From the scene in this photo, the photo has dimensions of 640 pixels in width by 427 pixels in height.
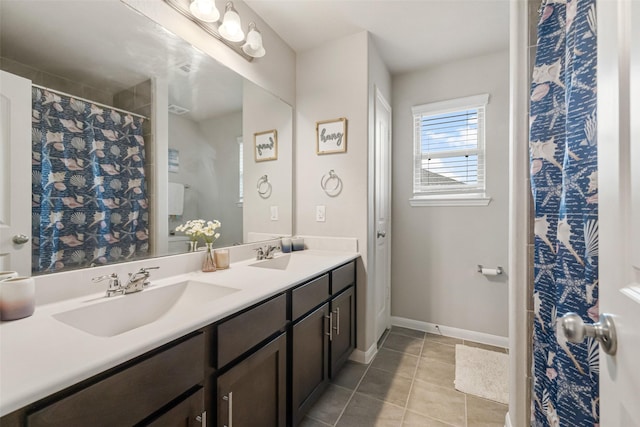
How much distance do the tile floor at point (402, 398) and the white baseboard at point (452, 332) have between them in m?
0.32

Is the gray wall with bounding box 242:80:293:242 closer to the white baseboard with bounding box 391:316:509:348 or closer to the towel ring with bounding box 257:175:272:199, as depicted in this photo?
the towel ring with bounding box 257:175:272:199

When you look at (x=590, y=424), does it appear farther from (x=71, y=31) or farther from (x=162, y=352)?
(x=71, y=31)

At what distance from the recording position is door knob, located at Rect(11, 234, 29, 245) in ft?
3.02

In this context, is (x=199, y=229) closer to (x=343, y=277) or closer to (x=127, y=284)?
(x=127, y=284)

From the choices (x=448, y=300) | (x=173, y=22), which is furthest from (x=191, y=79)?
(x=448, y=300)

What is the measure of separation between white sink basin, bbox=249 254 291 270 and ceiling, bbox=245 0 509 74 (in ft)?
A: 5.83

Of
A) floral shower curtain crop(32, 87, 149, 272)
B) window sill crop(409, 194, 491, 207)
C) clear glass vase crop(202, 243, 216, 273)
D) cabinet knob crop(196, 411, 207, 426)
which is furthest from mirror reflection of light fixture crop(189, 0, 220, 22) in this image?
window sill crop(409, 194, 491, 207)

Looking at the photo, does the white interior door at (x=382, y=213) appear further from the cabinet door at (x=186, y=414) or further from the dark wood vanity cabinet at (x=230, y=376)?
the cabinet door at (x=186, y=414)

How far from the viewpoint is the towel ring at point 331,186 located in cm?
223

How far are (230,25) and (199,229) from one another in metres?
1.24

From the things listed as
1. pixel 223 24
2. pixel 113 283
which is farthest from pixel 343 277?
pixel 223 24

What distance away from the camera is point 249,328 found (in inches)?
41.7

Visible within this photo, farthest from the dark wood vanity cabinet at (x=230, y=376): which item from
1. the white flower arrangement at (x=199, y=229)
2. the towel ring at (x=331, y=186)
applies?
the towel ring at (x=331, y=186)

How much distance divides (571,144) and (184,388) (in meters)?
1.37
